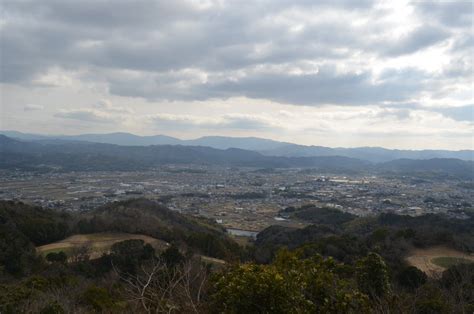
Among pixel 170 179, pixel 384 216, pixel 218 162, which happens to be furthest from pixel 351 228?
pixel 218 162

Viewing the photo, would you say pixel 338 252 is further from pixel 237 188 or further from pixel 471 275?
pixel 237 188

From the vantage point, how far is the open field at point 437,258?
86.1ft

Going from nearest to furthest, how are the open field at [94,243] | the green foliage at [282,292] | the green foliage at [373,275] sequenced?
the green foliage at [282,292], the green foliage at [373,275], the open field at [94,243]

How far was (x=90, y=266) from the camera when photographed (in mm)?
24922

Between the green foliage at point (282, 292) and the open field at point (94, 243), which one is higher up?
the green foliage at point (282, 292)

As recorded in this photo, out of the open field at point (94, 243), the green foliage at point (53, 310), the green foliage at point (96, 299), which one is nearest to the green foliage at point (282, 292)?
the green foliage at point (53, 310)

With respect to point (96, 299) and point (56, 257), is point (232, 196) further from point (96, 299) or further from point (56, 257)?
point (96, 299)

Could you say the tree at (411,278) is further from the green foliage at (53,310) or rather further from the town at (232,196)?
the town at (232,196)

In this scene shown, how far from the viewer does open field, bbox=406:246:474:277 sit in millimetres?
26250

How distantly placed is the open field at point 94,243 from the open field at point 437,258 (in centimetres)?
1926

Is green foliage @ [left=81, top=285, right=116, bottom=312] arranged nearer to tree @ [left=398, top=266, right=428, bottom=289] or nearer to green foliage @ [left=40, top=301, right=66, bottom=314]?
green foliage @ [left=40, top=301, right=66, bottom=314]

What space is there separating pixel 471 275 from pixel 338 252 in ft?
36.6

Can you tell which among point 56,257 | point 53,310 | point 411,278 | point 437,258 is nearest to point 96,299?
point 53,310

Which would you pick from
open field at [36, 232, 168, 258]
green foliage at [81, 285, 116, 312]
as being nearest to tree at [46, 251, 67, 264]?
open field at [36, 232, 168, 258]
